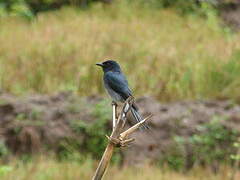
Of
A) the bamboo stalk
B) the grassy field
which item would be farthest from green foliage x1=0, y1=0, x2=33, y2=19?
the bamboo stalk

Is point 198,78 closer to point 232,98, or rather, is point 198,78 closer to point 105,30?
point 232,98

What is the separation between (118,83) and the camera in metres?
3.50

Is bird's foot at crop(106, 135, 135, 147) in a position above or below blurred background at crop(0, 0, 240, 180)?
above

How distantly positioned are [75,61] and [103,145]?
226cm

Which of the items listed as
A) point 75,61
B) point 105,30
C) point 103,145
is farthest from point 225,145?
point 105,30

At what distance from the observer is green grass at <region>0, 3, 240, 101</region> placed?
8852 mm

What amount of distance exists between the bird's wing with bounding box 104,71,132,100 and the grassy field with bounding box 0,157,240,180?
2259 millimetres

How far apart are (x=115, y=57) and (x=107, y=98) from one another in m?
2.13

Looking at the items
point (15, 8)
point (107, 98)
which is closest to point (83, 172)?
point (107, 98)

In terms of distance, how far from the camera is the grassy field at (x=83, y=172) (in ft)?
19.3

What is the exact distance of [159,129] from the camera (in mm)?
7648

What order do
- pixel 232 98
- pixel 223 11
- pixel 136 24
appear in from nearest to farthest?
pixel 232 98 → pixel 136 24 → pixel 223 11

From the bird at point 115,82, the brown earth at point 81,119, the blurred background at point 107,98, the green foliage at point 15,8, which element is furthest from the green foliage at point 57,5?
the bird at point 115,82

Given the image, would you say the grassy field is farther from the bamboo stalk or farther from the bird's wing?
the bamboo stalk
